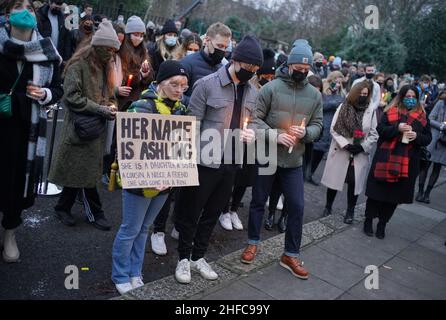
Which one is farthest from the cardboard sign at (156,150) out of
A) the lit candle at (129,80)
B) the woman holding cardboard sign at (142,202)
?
the lit candle at (129,80)

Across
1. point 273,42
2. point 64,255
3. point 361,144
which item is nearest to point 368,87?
point 361,144

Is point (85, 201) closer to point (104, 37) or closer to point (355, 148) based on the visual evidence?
point (104, 37)

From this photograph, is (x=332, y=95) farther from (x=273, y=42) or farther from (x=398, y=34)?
(x=398, y=34)

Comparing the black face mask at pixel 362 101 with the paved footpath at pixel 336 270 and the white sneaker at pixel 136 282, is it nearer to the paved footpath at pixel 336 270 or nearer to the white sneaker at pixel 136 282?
the paved footpath at pixel 336 270

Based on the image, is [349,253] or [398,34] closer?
[349,253]

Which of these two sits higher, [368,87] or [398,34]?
[398,34]

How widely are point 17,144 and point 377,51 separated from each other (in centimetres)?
2260

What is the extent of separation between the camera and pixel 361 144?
20.0 feet

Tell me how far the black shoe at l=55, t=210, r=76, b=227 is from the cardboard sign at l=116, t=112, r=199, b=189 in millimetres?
1760

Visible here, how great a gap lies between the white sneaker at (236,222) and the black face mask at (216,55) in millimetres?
1993

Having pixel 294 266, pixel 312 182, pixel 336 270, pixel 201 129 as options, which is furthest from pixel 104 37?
pixel 312 182

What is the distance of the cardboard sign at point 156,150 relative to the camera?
10.8 feet

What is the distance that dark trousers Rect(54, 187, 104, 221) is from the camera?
186 inches
